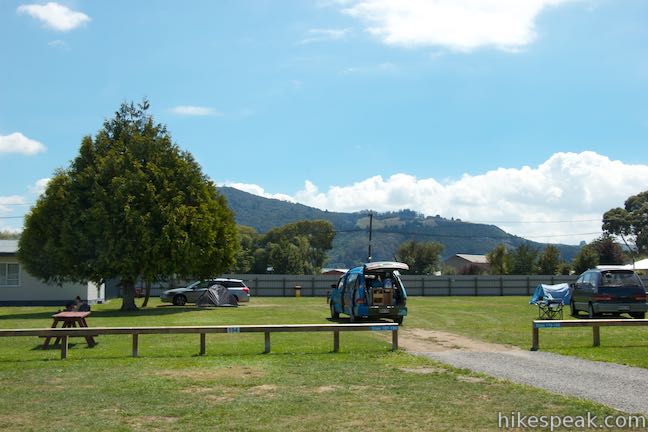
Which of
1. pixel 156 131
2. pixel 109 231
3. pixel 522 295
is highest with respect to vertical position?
pixel 156 131

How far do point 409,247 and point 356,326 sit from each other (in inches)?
2958

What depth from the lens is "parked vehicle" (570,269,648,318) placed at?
834 inches

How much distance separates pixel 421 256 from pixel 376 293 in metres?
66.4

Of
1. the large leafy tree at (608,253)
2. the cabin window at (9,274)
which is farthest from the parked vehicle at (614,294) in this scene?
the large leafy tree at (608,253)

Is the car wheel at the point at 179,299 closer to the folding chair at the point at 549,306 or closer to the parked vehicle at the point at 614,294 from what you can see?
the folding chair at the point at 549,306

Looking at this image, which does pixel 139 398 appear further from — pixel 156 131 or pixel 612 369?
pixel 156 131

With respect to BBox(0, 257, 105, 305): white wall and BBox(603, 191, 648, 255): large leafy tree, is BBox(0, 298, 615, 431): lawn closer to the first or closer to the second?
BBox(0, 257, 105, 305): white wall

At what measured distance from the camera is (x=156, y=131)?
108ft

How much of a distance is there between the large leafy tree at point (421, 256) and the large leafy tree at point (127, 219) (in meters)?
55.1

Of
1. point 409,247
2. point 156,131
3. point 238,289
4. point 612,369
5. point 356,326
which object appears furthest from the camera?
point 409,247

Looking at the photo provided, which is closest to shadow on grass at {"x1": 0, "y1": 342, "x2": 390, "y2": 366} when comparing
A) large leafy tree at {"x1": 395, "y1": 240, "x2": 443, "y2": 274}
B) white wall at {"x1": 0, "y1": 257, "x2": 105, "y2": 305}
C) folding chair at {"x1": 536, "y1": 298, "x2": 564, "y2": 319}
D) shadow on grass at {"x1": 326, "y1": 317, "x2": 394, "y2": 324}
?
shadow on grass at {"x1": 326, "y1": 317, "x2": 394, "y2": 324}

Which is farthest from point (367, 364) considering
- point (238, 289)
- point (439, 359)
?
point (238, 289)

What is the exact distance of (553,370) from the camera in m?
10.8

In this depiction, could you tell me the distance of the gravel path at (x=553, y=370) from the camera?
8.52 metres
